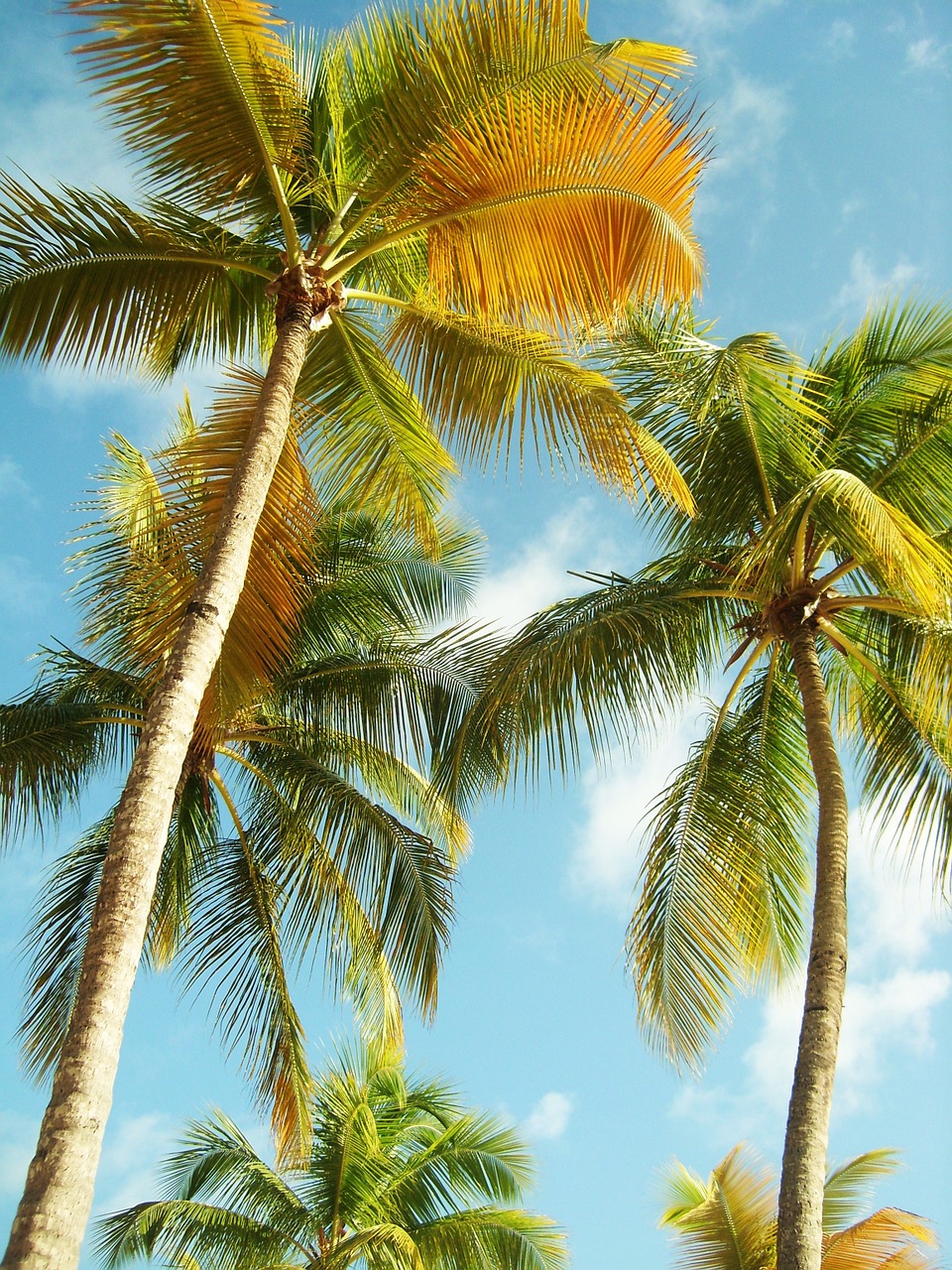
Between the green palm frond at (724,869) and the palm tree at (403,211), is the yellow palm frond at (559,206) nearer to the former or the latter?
the palm tree at (403,211)

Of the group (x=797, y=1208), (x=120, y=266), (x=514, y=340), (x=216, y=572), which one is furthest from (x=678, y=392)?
(x=797, y=1208)

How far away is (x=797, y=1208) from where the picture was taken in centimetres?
629

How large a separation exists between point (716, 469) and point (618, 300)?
2.43 m

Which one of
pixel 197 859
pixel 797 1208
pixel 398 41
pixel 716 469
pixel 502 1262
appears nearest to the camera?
pixel 797 1208

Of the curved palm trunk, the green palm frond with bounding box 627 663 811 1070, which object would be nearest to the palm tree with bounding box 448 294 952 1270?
the green palm frond with bounding box 627 663 811 1070

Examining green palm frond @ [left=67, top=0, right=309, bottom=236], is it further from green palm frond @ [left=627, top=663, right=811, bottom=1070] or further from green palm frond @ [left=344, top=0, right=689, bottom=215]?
green palm frond @ [left=627, top=663, right=811, bottom=1070]

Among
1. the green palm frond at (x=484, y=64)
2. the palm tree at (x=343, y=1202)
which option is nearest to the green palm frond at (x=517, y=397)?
the green palm frond at (x=484, y=64)

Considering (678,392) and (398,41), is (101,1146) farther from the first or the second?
(678,392)

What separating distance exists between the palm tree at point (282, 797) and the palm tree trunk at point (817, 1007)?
3016 millimetres

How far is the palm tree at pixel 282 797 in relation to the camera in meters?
10.1

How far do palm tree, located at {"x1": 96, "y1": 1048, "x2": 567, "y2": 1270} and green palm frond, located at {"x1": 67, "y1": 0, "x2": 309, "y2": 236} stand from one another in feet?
25.1

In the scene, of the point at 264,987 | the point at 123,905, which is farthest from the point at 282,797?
the point at 123,905

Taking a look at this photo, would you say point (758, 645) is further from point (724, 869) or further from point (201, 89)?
point (201, 89)

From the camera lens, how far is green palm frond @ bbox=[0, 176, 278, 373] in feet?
23.2
